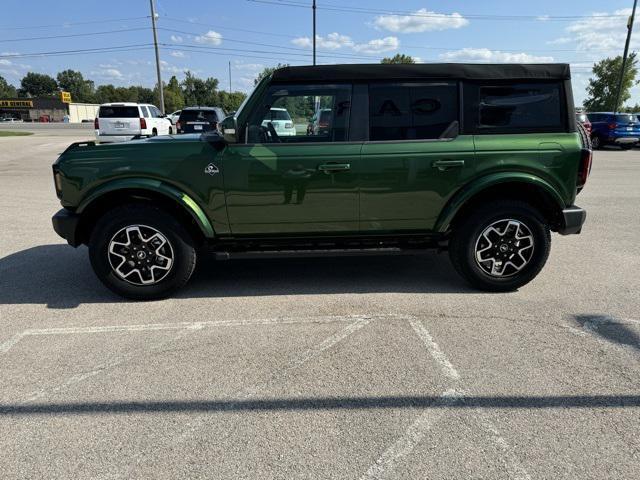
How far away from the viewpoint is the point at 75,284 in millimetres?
4742

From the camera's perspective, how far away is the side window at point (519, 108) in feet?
13.7

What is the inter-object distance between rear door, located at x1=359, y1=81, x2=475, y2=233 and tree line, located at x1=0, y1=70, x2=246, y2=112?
3477 inches

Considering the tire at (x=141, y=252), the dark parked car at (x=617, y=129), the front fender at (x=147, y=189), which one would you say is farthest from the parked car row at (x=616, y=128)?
the tire at (x=141, y=252)

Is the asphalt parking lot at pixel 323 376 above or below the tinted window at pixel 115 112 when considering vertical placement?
below

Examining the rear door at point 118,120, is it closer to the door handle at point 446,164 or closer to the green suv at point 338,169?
the green suv at point 338,169

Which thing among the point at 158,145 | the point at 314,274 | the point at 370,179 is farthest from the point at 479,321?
the point at 158,145

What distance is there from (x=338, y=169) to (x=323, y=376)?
1.83m

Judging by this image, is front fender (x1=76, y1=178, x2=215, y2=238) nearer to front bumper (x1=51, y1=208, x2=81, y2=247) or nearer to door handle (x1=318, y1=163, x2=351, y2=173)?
front bumper (x1=51, y1=208, x2=81, y2=247)

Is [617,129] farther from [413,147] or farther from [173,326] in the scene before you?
[173,326]

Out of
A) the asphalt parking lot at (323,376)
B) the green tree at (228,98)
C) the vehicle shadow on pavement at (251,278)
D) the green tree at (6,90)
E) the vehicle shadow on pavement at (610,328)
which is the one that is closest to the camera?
the asphalt parking lot at (323,376)

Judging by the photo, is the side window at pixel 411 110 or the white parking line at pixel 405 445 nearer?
the white parking line at pixel 405 445

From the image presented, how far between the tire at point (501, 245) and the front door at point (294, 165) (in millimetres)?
1061

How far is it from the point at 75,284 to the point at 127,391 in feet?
7.66

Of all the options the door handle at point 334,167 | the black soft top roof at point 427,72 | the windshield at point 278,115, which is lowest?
the door handle at point 334,167
